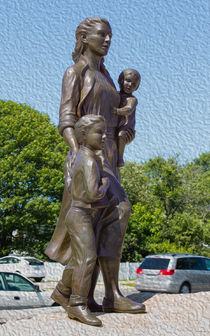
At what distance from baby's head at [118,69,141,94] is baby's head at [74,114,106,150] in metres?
1.06

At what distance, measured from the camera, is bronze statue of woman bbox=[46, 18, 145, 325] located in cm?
489

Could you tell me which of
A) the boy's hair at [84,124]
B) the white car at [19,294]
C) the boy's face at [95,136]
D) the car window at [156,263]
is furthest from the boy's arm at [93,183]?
the car window at [156,263]

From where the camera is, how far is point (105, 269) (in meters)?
4.93

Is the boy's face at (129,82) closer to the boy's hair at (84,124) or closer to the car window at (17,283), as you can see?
the boy's hair at (84,124)

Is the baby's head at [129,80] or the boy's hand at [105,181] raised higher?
the baby's head at [129,80]

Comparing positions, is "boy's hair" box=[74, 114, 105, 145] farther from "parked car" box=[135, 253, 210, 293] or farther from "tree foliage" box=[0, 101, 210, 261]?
"tree foliage" box=[0, 101, 210, 261]

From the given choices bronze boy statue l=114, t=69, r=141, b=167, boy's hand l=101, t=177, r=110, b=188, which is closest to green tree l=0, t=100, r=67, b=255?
bronze boy statue l=114, t=69, r=141, b=167

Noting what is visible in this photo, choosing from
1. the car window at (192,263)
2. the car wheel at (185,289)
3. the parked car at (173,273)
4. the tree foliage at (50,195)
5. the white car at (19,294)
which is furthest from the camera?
the tree foliage at (50,195)

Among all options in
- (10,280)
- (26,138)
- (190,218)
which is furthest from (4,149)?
(10,280)

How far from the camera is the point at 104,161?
504 centimetres

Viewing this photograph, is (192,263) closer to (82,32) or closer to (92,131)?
(82,32)

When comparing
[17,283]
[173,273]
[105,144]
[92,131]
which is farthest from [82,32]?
[173,273]

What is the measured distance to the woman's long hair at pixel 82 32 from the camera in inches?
213

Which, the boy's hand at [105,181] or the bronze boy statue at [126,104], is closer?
the boy's hand at [105,181]
